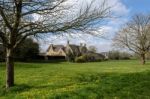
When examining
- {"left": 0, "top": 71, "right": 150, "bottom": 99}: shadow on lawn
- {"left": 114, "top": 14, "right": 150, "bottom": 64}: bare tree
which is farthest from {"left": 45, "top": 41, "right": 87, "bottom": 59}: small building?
{"left": 0, "top": 71, "right": 150, "bottom": 99}: shadow on lawn

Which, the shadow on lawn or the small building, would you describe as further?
the small building

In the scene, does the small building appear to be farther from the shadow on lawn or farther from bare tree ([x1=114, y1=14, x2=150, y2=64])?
the shadow on lawn

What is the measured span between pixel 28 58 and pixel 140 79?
233ft

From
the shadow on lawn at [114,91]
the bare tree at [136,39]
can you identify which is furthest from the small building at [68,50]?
the shadow on lawn at [114,91]

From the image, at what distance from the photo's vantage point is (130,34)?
84312 millimetres

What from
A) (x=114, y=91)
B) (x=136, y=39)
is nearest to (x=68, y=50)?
(x=136, y=39)

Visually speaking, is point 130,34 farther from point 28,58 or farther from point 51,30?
point 51,30

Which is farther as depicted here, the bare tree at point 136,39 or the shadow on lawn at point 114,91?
the bare tree at point 136,39

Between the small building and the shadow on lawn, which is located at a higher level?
the small building

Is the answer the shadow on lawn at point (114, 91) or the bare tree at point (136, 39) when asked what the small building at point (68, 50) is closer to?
the bare tree at point (136, 39)

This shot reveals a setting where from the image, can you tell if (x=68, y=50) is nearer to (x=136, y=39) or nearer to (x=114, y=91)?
(x=136, y=39)

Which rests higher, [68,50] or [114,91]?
[68,50]

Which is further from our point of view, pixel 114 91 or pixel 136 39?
pixel 136 39

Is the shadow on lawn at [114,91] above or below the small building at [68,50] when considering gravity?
below
